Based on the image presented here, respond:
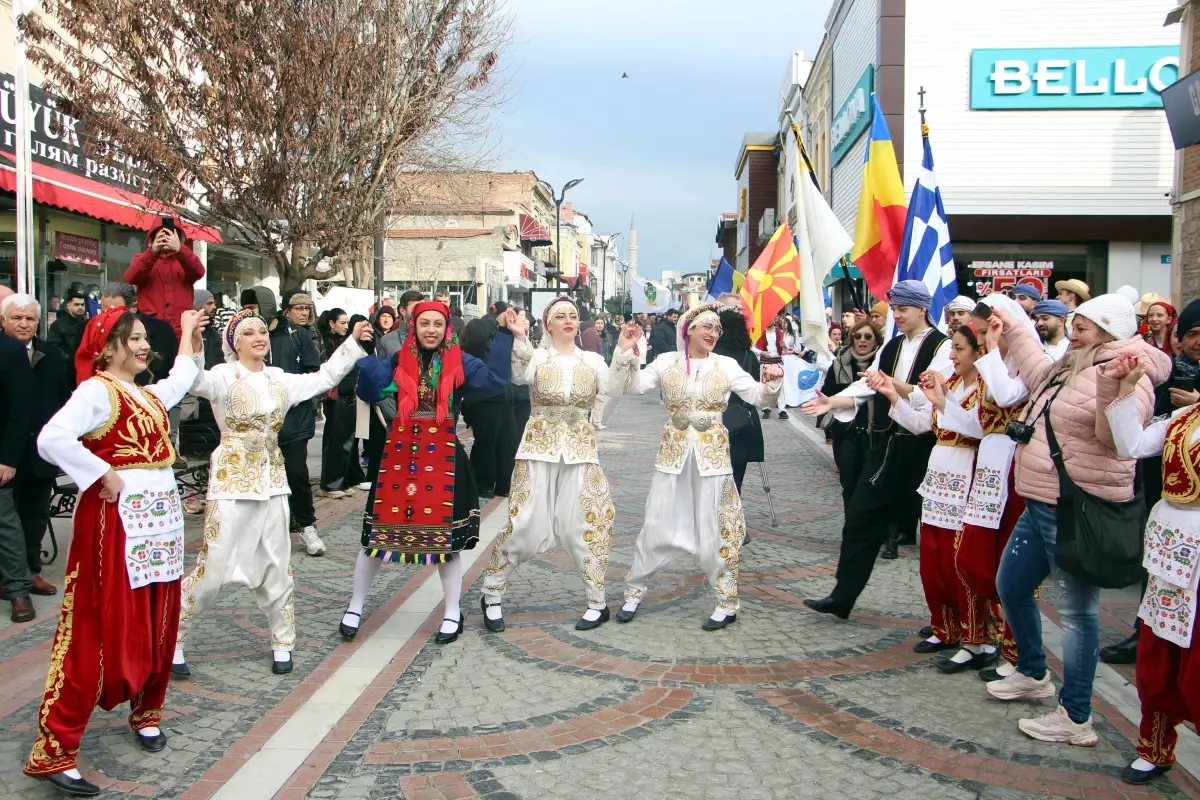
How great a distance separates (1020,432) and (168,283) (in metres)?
5.92

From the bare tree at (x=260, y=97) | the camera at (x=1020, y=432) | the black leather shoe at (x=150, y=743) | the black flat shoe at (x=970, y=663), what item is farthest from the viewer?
the bare tree at (x=260, y=97)

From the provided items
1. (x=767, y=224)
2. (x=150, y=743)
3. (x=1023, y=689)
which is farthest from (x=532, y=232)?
(x=150, y=743)

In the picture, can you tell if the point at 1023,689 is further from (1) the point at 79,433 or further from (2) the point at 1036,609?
(1) the point at 79,433

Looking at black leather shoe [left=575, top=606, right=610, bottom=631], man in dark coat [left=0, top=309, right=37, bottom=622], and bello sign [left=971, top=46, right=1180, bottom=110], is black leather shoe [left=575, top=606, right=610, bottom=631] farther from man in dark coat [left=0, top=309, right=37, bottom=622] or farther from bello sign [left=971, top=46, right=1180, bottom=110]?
bello sign [left=971, top=46, right=1180, bottom=110]

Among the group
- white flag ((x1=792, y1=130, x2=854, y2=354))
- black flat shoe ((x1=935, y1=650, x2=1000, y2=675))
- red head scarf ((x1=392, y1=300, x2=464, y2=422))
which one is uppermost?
white flag ((x1=792, y1=130, x2=854, y2=354))

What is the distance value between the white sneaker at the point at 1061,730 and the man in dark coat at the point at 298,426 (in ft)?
17.3

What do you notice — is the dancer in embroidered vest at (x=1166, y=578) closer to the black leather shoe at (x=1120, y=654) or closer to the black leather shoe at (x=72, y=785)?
the black leather shoe at (x=1120, y=654)

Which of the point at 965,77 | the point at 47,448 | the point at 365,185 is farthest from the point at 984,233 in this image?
the point at 47,448

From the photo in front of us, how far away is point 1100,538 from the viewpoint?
4.07m

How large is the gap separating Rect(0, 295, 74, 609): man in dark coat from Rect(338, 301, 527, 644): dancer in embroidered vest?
7.02 feet

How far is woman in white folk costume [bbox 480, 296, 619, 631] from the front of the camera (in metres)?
5.94

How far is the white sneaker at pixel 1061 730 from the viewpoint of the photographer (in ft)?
14.3

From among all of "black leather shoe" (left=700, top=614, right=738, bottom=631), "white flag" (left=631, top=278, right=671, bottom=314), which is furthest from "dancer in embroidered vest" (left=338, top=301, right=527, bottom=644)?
"white flag" (left=631, top=278, right=671, bottom=314)

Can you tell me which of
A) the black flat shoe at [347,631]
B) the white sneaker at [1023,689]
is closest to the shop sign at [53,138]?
the black flat shoe at [347,631]
